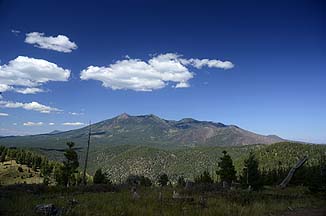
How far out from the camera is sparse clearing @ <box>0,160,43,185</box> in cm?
12100

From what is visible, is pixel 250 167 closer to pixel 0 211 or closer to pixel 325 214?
pixel 325 214

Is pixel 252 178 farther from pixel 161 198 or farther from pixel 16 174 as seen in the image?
pixel 16 174

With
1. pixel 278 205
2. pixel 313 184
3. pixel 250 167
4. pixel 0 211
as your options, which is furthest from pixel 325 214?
pixel 250 167

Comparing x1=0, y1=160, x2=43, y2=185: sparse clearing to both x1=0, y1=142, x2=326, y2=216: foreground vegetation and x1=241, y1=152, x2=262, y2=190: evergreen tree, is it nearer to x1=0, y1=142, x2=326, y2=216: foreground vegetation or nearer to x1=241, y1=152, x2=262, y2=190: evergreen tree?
x1=0, y1=142, x2=326, y2=216: foreground vegetation

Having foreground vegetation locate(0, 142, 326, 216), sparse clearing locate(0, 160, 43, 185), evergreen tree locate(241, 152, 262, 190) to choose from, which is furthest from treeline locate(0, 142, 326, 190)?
sparse clearing locate(0, 160, 43, 185)

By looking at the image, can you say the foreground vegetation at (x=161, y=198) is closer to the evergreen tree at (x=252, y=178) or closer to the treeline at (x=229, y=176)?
the evergreen tree at (x=252, y=178)

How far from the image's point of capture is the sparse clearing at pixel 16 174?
397ft

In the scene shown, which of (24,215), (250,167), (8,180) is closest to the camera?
(24,215)

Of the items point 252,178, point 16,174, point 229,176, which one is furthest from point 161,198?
point 16,174

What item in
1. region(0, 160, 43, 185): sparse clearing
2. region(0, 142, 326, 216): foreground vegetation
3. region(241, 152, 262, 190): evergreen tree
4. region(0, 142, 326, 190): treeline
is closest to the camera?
region(0, 142, 326, 216): foreground vegetation

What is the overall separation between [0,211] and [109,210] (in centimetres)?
339

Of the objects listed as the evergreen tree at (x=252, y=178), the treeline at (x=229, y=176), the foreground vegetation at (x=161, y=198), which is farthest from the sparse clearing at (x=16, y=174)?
the evergreen tree at (x=252, y=178)

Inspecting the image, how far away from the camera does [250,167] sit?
116ft

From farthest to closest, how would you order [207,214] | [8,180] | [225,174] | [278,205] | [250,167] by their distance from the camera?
[8,180] < [225,174] < [250,167] < [278,205] < [207,214]
